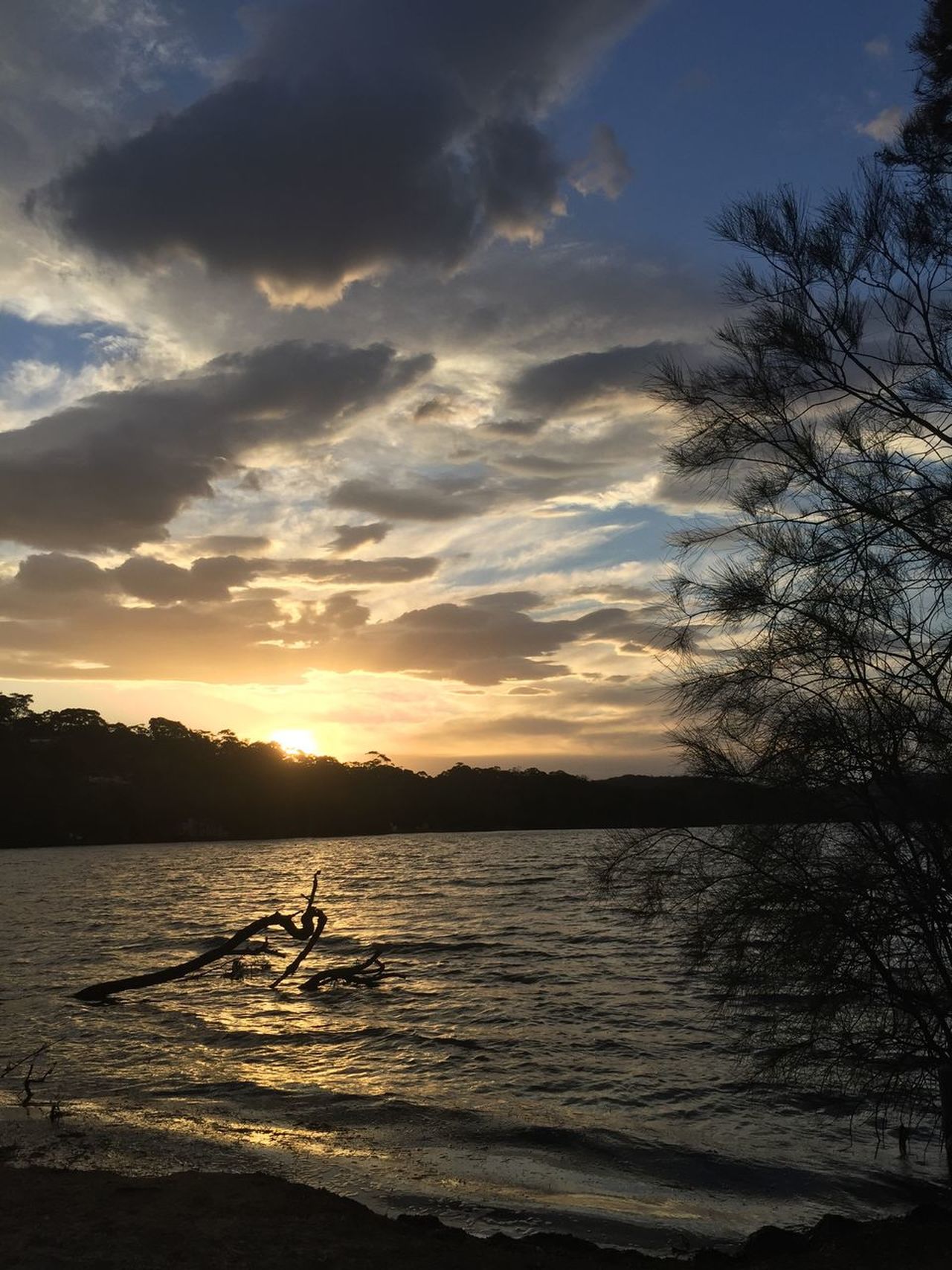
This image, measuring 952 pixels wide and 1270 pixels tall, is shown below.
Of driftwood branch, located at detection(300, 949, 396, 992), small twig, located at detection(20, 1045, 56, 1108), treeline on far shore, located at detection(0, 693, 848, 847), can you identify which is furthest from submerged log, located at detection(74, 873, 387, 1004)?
treeline on far shore, located at detection(0, 693, 848, 847)

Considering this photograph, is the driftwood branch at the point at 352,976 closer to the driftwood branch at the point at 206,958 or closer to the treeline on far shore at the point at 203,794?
the driftwood branch at the point at 206,958

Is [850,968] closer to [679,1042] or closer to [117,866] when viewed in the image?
[679,1042]

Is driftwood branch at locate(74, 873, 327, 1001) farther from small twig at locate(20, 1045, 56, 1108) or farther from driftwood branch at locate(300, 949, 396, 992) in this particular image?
driftwood branch at locate(300, 949, 396, 992)

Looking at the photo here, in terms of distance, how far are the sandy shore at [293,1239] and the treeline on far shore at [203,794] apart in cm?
11751

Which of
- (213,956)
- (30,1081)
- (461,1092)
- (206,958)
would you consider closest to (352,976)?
(213,956)

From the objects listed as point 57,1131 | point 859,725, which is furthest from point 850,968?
point 57,1131

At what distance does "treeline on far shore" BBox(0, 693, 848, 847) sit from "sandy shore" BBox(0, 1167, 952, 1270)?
117506 millimetres

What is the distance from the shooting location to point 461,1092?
13.9 meters

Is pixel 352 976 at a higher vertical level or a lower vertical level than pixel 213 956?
lower

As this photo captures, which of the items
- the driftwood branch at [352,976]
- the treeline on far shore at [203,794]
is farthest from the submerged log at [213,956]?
the treeline on far shore at [203,794]

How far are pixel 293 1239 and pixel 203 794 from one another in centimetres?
15617

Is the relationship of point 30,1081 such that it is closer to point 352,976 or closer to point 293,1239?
point 293,1239

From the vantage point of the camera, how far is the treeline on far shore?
134 meters

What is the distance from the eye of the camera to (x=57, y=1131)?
36.0 feet
